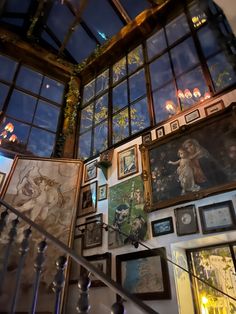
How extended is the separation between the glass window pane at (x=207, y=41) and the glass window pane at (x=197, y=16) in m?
0.17

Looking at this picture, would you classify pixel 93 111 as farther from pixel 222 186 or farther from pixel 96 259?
pixel 222 186

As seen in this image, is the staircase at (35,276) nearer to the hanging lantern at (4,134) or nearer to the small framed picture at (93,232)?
the small framed picture at (93,232)

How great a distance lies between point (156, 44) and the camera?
4.77 metres

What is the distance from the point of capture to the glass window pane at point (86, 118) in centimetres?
526

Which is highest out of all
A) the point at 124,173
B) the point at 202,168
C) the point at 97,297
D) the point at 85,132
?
the point at 85,132

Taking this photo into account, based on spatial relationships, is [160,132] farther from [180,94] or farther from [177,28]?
[177,28]

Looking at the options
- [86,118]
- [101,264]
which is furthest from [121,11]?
[101,264]

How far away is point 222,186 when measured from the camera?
101 inches

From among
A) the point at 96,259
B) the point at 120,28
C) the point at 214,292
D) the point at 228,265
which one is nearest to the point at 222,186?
the point at 228,265

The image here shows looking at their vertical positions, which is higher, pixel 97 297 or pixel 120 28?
pixel 120 28

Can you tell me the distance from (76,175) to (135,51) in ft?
9.69

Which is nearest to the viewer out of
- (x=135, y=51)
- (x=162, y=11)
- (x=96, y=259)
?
(x=96, y=259)

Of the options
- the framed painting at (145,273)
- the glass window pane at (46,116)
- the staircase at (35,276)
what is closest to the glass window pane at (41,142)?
the glass window pane at (46,116)

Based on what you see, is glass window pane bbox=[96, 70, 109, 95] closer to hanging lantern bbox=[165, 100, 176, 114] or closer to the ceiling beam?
the ceiling beam
